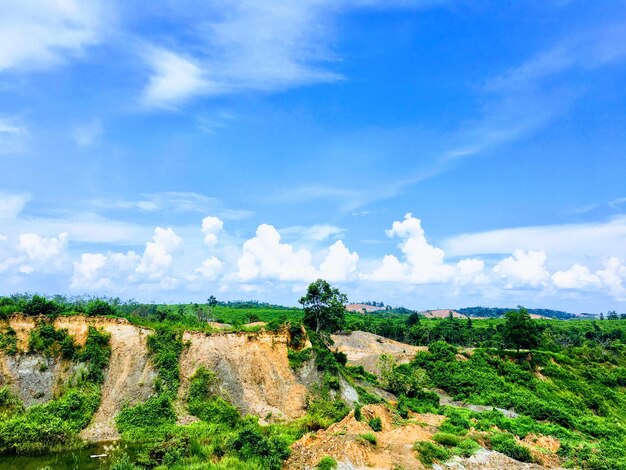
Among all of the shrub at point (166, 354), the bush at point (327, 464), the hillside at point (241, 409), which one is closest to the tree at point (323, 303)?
the hillside at point (241, 409)

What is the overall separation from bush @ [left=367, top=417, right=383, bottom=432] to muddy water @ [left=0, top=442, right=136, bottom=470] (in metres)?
17.3

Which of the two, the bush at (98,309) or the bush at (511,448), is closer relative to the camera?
the bush at (511,448)

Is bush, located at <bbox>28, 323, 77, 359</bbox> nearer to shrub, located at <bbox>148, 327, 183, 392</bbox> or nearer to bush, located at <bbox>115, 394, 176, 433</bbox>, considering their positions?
shrub, located at <bbox>148, 327, 183, 392</bbox>

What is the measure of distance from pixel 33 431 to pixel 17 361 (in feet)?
33.0

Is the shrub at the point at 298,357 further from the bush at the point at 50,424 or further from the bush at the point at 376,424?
the bush at the point at 50,424

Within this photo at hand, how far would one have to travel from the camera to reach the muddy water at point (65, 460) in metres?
25.3

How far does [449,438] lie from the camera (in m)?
30.2

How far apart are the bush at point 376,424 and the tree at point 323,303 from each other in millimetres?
28421

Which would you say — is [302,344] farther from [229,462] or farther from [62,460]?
[62,460]

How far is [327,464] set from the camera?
23.7 metres

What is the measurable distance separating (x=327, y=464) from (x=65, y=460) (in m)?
17.4

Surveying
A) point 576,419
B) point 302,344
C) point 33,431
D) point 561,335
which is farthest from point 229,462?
point 561,335

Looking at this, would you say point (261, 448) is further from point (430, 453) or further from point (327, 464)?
point (430, 453)

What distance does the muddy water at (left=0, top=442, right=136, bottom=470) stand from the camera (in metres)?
25.3
